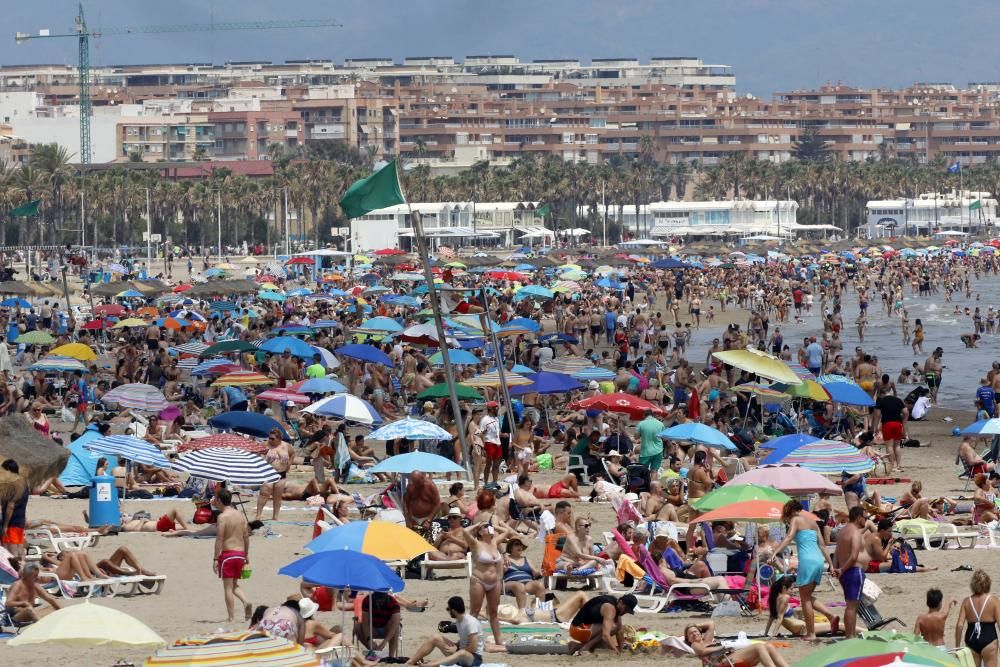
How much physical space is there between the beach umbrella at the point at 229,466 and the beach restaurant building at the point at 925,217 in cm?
A: 10298

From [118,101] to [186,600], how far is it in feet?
525

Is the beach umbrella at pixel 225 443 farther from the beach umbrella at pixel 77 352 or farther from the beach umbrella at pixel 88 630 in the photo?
the beach umbrella at pixel 77 352

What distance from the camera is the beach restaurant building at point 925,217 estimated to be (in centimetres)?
11494

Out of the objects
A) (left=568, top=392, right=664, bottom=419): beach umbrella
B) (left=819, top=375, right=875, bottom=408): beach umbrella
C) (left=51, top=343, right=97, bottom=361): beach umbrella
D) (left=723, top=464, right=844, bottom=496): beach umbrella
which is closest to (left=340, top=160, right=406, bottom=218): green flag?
(left=568, top=392, right=664, bottom=419): beach umbrella

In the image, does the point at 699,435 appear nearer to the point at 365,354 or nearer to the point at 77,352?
the point at 365,354

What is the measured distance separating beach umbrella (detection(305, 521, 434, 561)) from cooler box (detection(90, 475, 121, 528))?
4.18 m

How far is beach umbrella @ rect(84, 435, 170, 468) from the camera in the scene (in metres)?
15.0

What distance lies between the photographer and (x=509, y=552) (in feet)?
38.6

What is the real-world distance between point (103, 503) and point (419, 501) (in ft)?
8.55

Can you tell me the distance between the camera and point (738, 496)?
11844mm

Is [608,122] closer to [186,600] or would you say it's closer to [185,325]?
[185,325]

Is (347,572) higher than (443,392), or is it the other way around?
(347,572)

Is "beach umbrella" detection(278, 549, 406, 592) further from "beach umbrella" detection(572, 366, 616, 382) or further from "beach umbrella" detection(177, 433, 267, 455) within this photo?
"beach umbrella" detection(572, 366, 616, 382)

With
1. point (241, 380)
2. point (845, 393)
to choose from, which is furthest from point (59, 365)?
point (845, 393)
